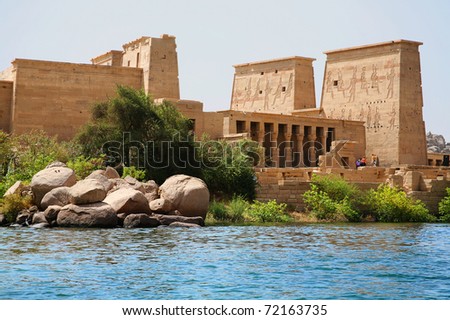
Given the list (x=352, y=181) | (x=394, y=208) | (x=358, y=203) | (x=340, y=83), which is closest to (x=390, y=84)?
(x=340, y=83)

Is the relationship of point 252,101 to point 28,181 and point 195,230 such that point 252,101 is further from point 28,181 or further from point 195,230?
point 195,230

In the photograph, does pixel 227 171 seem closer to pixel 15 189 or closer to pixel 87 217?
pixel 15 189

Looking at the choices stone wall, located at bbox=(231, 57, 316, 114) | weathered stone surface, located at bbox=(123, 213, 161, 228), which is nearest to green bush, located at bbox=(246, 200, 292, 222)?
weathered stone surface, located at bbox=(123, 213, 161, 228)

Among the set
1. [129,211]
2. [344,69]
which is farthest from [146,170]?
[344,69]

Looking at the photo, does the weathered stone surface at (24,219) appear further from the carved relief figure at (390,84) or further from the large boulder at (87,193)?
the carved relief figure at (390,84)

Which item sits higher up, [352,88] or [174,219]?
[352,88]

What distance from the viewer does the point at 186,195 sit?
24.5 meters

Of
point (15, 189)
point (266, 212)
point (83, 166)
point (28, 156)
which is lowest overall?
point (266, 212)

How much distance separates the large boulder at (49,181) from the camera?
2439 centimetres

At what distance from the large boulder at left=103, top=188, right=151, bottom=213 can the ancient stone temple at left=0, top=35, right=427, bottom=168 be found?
14506 millimetres

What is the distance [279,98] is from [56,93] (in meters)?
14.6

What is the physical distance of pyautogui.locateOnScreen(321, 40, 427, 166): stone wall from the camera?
4528 cm

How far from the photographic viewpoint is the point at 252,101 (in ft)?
171

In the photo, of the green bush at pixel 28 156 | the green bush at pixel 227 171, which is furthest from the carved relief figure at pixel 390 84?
the green bush at pixel 28 156
